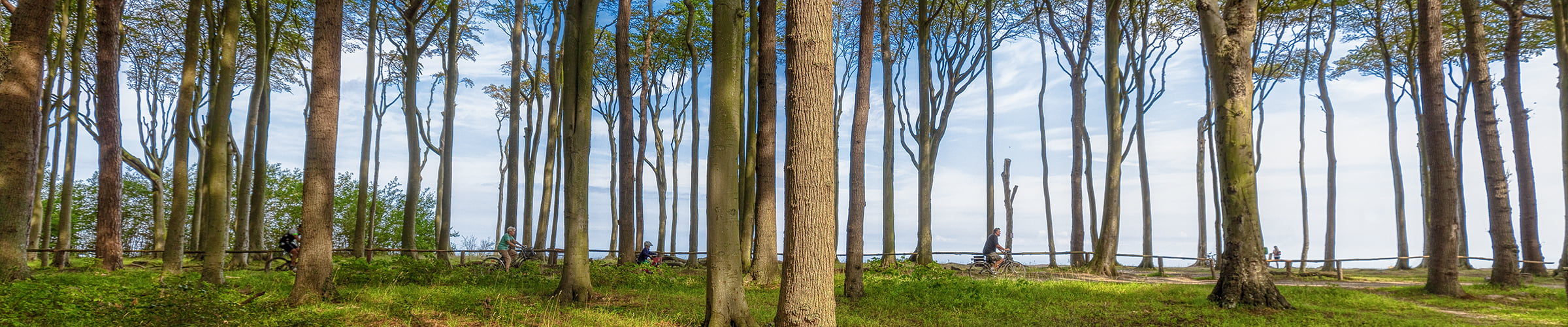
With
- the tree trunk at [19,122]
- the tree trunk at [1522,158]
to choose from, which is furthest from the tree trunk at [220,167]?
the tree trunk at [1522,158]

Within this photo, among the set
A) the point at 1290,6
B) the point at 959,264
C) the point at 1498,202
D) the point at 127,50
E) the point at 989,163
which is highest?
the point at 1290,6

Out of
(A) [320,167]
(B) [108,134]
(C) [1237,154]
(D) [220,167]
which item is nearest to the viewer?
(A) [320,167]

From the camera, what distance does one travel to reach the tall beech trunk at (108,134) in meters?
12.3

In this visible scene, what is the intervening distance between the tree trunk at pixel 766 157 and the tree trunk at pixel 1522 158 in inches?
546

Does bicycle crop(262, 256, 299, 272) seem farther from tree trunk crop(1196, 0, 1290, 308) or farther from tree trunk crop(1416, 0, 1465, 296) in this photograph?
tree trunk crop(1416, 0, 1465, 296)

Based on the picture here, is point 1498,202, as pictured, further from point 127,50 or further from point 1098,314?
point 127,50

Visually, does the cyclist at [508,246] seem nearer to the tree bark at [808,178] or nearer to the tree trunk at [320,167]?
the tree trunk at [320,167]

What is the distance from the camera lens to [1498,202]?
38.9 ft

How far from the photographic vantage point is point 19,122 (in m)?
8.26

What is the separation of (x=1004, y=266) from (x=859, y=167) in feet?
17.0

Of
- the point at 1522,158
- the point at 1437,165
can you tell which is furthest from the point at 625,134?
the point at 1522,158

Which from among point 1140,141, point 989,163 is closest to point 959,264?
point 989,163

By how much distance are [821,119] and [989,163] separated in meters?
17.0

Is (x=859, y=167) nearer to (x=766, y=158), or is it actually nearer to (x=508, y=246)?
(x=766, y=158)
